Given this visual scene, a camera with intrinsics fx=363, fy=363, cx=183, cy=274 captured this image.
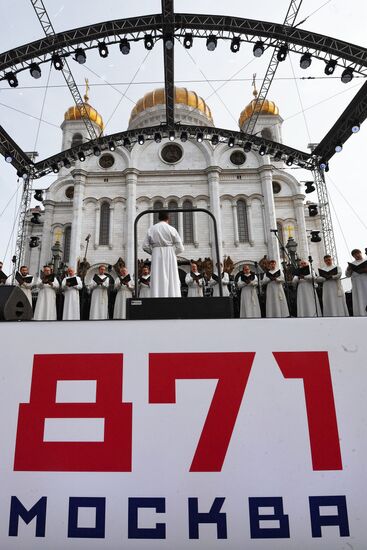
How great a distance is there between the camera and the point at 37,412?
226cm

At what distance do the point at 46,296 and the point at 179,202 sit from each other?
2053 cm

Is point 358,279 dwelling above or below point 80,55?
below

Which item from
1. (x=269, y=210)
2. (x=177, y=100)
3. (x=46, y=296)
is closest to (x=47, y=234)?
(x=269, y=210)

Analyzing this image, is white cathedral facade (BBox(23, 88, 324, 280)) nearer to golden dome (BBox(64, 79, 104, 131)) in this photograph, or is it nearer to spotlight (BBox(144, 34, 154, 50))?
golden dome (BBox(64, 79, 104, 131))

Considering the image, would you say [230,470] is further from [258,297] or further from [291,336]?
[258,297]

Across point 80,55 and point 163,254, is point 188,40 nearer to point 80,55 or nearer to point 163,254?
point 80,55

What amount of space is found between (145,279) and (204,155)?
2304cm

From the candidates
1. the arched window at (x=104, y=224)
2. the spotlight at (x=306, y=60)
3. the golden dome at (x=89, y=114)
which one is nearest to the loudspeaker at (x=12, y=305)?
the spotlight at (x=306, y=60)

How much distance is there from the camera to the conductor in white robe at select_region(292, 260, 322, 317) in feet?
29.7

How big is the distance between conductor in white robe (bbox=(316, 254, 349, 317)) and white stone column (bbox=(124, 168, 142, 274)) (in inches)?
709

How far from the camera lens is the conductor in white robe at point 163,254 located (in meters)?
5.15

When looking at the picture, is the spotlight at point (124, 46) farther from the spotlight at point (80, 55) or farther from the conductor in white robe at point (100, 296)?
the conductor in white robe at point (100, 296)

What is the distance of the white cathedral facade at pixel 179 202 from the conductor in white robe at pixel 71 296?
1589 centimetres

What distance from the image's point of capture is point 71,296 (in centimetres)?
912
